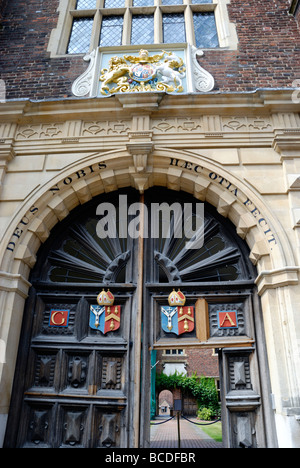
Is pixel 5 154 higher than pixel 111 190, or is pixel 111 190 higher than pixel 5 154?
pixel 5 154

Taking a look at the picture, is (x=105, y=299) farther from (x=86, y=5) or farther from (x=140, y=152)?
(x=86, y=5)

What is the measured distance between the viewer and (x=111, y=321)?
16.4 ft

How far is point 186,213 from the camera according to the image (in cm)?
572

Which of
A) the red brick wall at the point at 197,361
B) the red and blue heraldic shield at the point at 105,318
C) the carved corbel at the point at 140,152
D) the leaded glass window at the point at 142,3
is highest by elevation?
the leaded glass window at the point at 142,3

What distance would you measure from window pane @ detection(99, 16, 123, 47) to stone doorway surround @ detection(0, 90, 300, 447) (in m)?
2.46

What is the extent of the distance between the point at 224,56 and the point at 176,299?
15.6 ft

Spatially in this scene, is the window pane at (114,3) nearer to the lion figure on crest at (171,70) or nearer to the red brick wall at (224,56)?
the red brick wall at (224,56)

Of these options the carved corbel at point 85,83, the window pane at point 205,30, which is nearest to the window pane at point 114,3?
the window pane at point 205,30

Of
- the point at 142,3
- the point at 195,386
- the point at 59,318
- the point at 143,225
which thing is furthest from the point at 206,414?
the point at 142,3

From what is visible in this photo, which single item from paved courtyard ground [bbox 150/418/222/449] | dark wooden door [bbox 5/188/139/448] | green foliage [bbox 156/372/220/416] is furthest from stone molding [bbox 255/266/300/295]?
green foliage [bbox 156/372/220/416]

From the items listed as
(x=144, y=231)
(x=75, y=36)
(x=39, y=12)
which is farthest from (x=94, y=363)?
(x=39, y=12)

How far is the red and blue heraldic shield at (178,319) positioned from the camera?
496 cm

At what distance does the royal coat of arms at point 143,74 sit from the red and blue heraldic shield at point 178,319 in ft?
12.4
